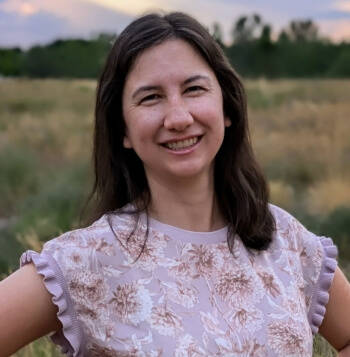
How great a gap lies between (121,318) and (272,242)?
0.47 m

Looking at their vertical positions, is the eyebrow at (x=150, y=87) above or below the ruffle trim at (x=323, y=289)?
above

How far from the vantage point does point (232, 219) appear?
2.03m

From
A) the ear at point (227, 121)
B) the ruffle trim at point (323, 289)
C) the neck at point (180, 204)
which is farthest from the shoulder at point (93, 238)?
the ruffle trim at point (323, 289)

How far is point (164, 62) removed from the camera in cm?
183

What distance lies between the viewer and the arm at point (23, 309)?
1655 mm

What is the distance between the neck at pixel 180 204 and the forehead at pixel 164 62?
26 cm

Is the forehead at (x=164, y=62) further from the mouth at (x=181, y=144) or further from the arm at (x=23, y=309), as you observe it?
the arm at (x=23, y=309)

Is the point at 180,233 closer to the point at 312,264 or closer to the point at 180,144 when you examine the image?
the point at 180,144

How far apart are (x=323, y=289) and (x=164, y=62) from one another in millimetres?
725

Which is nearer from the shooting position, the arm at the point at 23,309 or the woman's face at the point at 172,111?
the arm at the point at 23,309

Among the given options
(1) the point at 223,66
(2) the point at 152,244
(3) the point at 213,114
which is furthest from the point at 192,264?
(1) the point at 223,66

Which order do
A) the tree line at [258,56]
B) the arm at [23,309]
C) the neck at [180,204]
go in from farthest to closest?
the tree line at [258,56] < the neck at [180,204] < the arm at [23,309]

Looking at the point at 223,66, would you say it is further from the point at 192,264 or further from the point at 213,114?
the point at 192,264

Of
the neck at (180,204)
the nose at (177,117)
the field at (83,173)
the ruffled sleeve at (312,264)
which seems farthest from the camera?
the field at (83,173)
